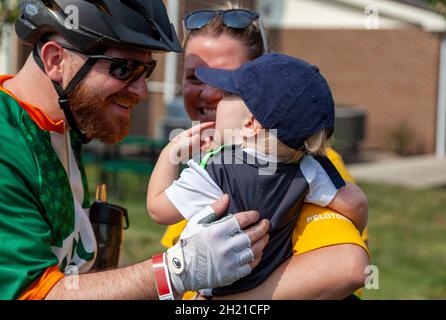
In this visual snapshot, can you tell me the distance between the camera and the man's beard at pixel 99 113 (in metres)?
2.49

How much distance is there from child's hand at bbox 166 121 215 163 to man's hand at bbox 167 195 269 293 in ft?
1.15

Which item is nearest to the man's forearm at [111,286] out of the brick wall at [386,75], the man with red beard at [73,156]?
the man with red beard at [73,156]

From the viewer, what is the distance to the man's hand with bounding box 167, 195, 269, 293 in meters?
2.21

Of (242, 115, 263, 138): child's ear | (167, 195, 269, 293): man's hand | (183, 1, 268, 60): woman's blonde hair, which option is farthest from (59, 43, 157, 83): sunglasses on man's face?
(183, 1, 268, 60): woman's blonde hair

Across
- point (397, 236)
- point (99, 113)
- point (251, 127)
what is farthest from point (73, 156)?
point (397, 236)

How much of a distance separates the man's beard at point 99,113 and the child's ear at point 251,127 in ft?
1.25

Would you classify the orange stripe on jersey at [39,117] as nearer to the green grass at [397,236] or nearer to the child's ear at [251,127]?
the child's ear at [251,127]

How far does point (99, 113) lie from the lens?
2.52 meters

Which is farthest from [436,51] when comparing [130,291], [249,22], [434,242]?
[130,291]

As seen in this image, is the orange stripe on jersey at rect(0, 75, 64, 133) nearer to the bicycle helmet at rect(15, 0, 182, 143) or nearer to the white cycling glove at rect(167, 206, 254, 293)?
the bicycle helmet at rect(15, 0, 182, 143)

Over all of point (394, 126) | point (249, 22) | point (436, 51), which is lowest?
point (394, 126)

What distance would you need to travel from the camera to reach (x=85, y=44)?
244 cm
